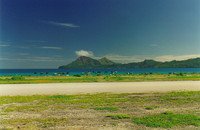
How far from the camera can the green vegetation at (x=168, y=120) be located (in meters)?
8.55

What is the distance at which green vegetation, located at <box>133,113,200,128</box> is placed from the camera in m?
8.55

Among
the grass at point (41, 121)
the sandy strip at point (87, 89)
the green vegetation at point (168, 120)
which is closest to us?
the green vegetation at point (168, 120)

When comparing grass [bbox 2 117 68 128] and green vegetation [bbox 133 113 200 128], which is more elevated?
grass [bbox 2 117 68 128]

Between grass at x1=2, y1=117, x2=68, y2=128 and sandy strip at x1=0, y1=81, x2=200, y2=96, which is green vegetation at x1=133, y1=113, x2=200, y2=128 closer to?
grass at x1=2, y1=117, x2=68, y2=128

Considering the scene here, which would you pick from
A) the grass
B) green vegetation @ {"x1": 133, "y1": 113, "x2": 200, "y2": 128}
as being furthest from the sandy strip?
green vegetation @ {"x1": 133, "y1": 113, "x2": 200, "y2": 128}

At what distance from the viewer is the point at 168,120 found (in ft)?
30.2

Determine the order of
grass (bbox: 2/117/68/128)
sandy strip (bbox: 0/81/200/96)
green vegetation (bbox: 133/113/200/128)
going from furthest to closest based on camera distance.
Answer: sandy strip (bbox: 0/81/200/96) < grass (bbox: 2/117/68/128) < green vegetation (bbox: 133/113/200/128)

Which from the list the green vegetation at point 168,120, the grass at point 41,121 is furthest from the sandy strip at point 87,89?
the green vegetation at point 168,120

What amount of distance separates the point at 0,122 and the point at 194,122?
31.0ft

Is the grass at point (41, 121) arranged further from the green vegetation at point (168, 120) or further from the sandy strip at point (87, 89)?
the sandy strip at point (87, 89)

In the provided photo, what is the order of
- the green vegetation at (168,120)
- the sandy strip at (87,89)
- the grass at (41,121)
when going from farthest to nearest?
the sandy strip at (87,89) < the grass at (41,121) < the green vegetation at (168,120)

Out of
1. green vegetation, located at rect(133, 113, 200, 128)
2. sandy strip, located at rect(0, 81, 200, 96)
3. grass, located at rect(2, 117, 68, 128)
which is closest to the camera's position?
green vegetation, located at rect(133, 113, 200, 128)

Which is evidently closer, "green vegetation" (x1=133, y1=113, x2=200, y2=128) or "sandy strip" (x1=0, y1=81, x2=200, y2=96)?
"green vegetation" (x1=133, y1=113, x2=200, y2=128)

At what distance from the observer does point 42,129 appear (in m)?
8.05
